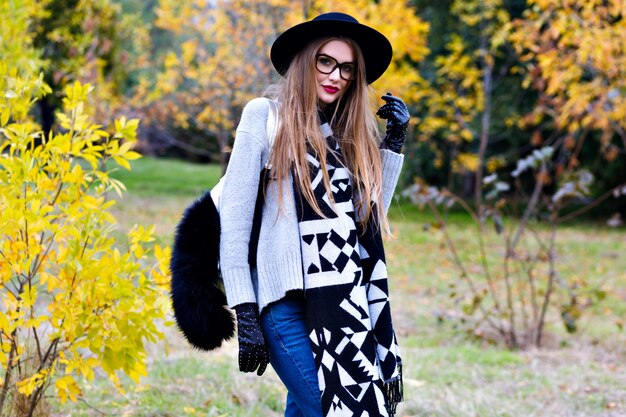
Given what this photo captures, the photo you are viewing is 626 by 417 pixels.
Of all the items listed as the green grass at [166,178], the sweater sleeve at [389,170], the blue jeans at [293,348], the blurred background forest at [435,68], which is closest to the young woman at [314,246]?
the blue jeans at [293,348]

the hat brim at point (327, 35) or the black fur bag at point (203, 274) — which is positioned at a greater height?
the hat brim at point (327, 35)

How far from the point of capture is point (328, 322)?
6.87 feet

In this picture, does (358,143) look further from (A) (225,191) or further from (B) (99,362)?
(B) (99,362)

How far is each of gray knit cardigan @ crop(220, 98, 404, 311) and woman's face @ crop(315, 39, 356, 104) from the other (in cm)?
29

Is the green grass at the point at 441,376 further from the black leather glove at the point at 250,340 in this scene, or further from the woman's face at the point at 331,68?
the black leather glove at the point at 250,340

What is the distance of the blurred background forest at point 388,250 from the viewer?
2756 mm

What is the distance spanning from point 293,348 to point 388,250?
33.6 ft

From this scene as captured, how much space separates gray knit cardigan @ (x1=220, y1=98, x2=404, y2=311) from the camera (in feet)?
6.97

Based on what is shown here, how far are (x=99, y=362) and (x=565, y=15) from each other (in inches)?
218

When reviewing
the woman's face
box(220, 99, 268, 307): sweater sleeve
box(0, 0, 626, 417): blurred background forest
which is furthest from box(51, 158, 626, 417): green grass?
box(220, 99, 268, 307): sweater sleeve

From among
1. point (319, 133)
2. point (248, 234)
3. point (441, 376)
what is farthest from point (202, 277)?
point (441, 376)

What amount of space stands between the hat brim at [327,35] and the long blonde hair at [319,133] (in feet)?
0.08

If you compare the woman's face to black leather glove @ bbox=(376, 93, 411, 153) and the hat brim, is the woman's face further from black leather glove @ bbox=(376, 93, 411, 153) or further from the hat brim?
black leather glove @ bbox=(376, 93, 411, 153)

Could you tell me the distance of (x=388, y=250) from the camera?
12266 millimetres
